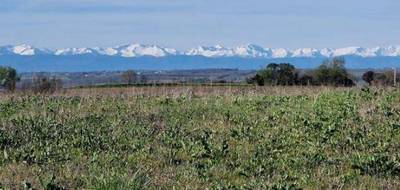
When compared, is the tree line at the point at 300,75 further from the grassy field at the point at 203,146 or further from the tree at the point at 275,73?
the grassy field at the point at 203,146

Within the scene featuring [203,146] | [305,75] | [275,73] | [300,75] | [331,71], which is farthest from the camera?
[331,71]

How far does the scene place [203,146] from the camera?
28.6 feet

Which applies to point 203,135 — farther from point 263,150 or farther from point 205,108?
point 205,108

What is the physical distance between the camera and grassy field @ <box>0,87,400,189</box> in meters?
6.84

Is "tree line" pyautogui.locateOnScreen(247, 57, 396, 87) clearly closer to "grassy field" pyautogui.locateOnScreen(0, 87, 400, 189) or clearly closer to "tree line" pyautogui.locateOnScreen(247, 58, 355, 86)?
"tree line" pyautogui.locateOnScreen(247, 58, 355, 86)

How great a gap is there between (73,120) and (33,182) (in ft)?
16.0

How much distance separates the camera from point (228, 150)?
8.70 meters

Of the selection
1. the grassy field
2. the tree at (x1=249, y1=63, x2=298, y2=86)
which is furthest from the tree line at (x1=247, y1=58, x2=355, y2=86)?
the grassy field

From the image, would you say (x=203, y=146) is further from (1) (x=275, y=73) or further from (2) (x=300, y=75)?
(2) (x=300, y=75)

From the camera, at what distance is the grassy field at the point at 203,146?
22.4ft

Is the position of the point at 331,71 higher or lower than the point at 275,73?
lower

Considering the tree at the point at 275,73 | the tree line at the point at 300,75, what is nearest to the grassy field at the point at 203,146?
the tree line at the point at 300,75

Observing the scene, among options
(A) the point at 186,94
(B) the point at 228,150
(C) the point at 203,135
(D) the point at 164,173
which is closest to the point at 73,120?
(C) the point at 203,135

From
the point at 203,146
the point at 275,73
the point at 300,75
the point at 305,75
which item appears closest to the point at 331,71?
the point at 300,75
